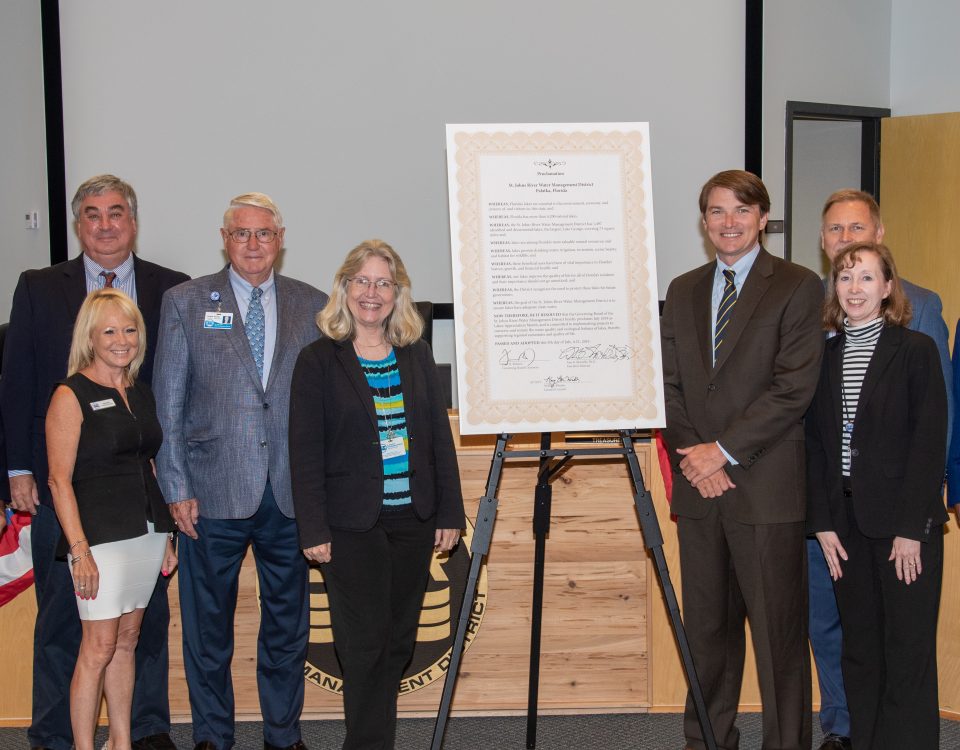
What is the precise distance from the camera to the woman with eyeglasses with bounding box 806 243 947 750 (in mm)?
2502

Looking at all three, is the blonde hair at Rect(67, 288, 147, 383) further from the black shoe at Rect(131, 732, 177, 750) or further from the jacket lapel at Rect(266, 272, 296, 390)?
the black shoe at Rect(131, 732, 177, 750)

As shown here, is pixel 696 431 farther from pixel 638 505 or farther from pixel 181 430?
pixel 181 430

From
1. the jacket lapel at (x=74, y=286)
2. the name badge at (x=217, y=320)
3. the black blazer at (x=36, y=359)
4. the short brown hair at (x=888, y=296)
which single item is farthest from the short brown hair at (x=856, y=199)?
the jacket lapel at (x=74, y=286)

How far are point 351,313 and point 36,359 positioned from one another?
1164 millimetres

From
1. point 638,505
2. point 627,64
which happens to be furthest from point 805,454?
point 627,64

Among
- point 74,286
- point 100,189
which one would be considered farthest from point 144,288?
point 100,189

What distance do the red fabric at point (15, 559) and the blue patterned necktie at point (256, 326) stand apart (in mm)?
1052

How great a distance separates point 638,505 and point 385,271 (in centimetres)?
101

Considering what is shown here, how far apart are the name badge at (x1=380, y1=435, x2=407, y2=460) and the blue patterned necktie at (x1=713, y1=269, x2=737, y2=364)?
3.14ft

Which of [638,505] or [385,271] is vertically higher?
[385,271]

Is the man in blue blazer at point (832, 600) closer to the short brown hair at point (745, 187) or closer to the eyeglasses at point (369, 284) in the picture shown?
the short brown hair at point (745, 187)

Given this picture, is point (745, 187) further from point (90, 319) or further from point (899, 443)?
point (90, 319)

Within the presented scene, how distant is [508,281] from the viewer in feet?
8.80

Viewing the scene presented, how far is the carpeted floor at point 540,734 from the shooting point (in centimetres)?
309
